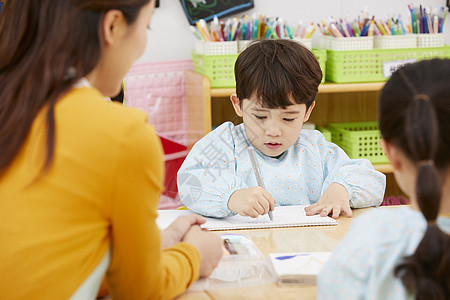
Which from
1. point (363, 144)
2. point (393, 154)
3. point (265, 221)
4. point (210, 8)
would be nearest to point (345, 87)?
point (363, 144)

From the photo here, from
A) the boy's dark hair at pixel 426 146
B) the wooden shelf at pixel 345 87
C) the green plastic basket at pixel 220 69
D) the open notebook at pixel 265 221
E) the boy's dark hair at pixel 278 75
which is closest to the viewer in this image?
the boy's dark hair at pixel 426 146

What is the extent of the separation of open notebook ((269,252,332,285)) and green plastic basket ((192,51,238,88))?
4.58ft

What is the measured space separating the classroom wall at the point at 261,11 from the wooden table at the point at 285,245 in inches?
60.9

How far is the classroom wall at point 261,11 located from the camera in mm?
2635

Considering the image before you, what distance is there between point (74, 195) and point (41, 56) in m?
0.18

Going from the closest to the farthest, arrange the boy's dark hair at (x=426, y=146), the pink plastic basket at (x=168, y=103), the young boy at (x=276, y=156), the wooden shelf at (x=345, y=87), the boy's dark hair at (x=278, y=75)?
the boy's dark hair at (x=426, y=146)
the young boy at (x=276, y=156)
the boy's dark hair at (x=278, y=75)
the wooden shelf at (x=345, y=87)
the pink plastic basket at (x=168, y=103)

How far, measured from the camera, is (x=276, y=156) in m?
1.63

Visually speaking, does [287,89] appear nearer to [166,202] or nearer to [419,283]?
[419,283]

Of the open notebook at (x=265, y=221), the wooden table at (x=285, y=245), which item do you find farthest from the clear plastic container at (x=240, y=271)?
the open notebook at (x=265, y=221)

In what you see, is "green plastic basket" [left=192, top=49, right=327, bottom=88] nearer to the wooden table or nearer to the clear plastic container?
the wooden table

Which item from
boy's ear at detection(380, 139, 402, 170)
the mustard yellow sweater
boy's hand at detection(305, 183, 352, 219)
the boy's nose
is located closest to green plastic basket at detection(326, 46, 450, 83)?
the boy's nose

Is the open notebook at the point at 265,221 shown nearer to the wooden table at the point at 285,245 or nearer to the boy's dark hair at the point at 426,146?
the wooden table at the point at 285,245

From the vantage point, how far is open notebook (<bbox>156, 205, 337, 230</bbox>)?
1.19m

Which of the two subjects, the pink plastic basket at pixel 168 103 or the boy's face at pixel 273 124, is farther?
the pink plastic basket at pixel 168 103
